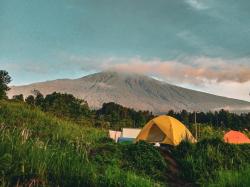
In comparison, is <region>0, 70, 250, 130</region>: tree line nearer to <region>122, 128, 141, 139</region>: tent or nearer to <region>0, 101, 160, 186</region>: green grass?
<region>122, 128, 141, 139</region>: tent

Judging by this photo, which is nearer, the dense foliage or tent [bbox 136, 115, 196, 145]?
the dense foliage

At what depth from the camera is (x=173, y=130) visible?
2414 centimetres

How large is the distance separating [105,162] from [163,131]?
1169cm

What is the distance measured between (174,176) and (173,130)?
35.9 feet

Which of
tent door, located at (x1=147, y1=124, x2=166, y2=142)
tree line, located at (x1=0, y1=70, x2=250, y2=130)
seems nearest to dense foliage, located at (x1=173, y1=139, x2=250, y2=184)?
tent door, located at (x1=147, y1=124, x2=166, y2=142)

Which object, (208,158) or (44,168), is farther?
(208,158)

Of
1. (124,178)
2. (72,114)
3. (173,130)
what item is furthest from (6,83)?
(124,178)

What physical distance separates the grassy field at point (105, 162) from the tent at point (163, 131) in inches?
297

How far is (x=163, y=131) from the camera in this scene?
24344 mm

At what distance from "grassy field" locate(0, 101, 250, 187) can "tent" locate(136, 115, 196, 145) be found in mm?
7546

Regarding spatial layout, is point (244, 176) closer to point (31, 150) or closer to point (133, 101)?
point (31, 150)

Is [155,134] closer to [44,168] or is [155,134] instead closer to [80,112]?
[44,168]

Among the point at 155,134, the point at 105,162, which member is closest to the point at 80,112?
the point at 155,134

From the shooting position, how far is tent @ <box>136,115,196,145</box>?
78.7 feet
